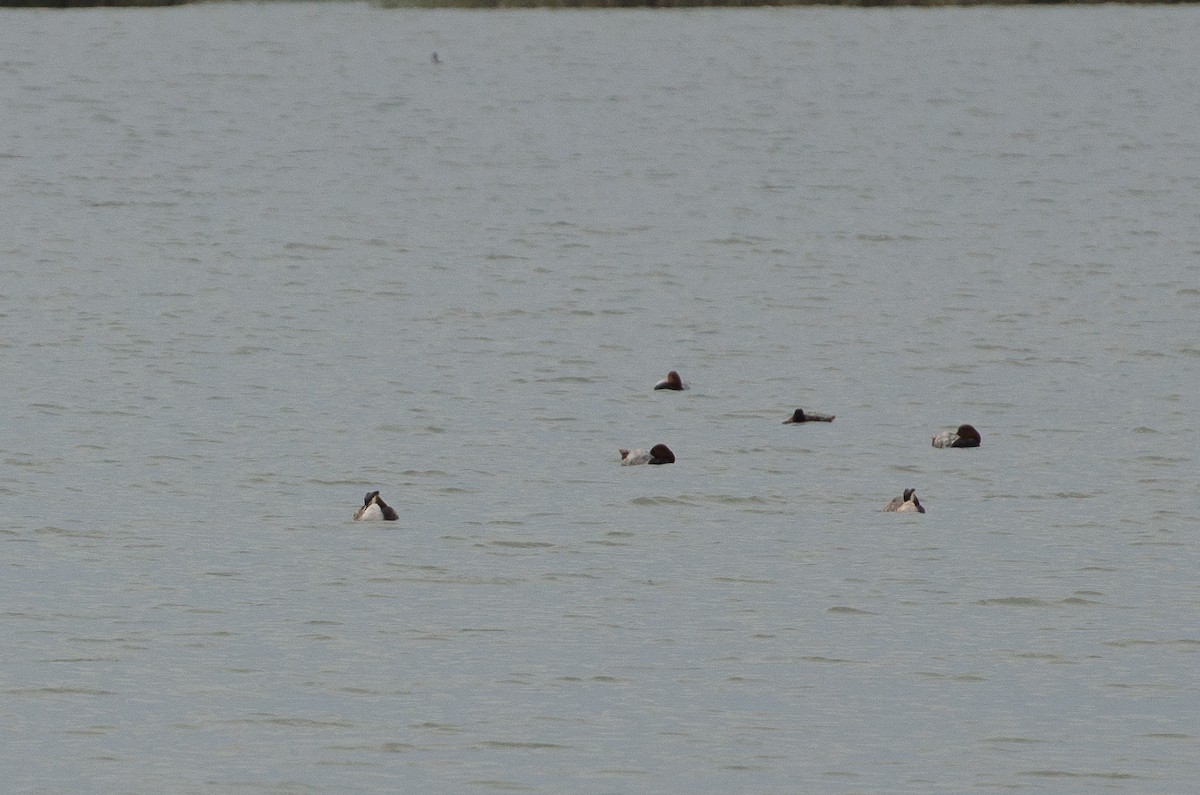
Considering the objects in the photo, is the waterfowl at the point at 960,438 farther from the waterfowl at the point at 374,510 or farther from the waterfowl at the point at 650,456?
the waterfowl at the point at 374,510

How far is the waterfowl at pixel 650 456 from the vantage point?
69.2 ft

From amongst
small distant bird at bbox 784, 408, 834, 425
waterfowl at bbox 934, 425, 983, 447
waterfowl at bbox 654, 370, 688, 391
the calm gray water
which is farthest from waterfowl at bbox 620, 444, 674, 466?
waterfowl at bbox 654, 370, 688, 391

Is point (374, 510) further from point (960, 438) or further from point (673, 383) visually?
point (673, 383)

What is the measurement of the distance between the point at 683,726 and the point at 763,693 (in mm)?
804

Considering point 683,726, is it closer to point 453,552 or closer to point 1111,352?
point 453,552

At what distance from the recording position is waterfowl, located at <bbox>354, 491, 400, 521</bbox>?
61.6ft

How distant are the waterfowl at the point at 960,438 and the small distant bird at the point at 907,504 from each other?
8.81ft

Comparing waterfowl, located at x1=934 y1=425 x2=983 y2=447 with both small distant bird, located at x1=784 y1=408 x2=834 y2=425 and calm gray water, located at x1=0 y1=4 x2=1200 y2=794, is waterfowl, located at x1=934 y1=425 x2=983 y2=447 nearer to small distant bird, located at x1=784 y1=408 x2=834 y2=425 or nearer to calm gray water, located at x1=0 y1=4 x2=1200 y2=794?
calm gray water, located at x1=0 y1=4 x2=1200 y2=794

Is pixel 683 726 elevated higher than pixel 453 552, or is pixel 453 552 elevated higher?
pixel 453 552

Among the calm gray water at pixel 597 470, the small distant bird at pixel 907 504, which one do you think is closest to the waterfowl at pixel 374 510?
the calm gray water at pixel 597 470

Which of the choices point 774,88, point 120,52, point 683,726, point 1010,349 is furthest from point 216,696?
point 120,52

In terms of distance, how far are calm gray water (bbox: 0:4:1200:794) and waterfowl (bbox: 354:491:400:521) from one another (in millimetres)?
175

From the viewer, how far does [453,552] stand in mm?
17953

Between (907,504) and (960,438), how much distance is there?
9.57 ft
